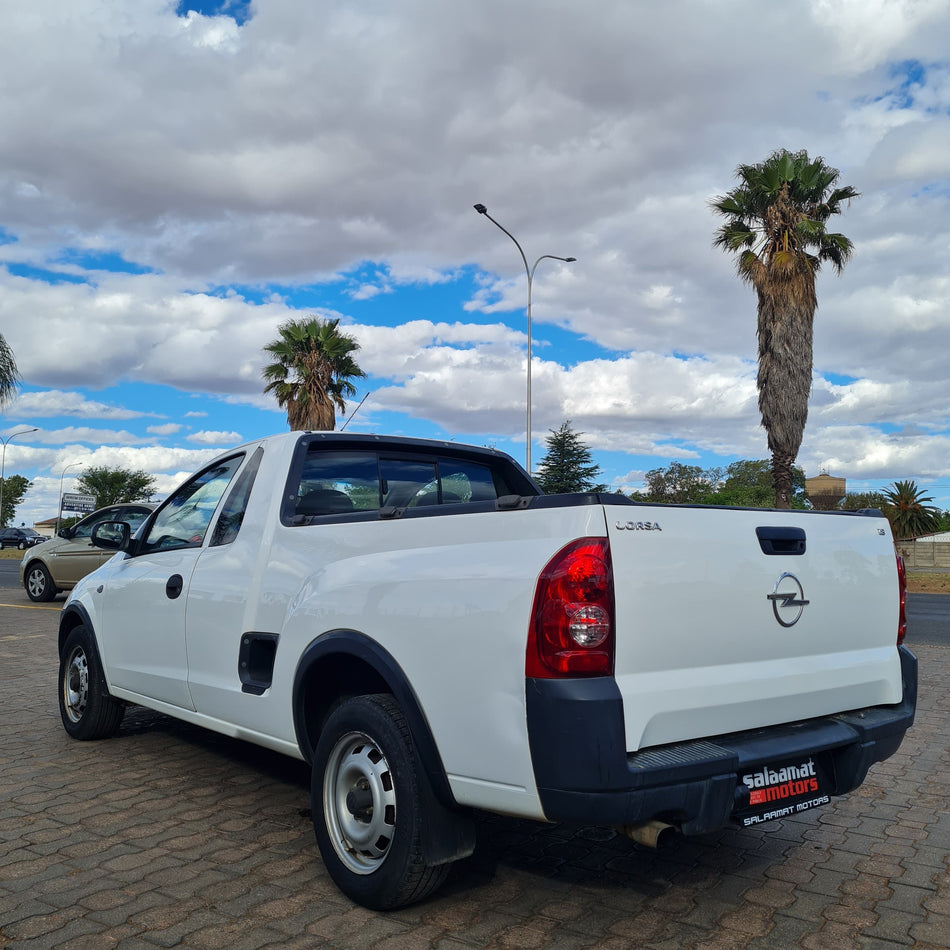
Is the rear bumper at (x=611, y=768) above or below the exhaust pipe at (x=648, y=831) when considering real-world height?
above

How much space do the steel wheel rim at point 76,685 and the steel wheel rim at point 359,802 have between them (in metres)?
3.04

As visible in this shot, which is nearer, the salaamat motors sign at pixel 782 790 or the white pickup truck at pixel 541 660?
the white pickup truck at pixel 541 660

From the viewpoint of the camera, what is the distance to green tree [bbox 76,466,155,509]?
271 ft

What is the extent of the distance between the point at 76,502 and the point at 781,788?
59696 mm

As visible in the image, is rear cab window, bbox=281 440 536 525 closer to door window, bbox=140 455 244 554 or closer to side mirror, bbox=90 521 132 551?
door window, bbox=140 455 244 554

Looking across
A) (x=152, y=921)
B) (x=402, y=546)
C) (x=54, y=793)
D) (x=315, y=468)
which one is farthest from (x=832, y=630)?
(x=54, y=793)

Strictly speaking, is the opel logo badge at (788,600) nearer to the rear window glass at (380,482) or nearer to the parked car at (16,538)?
the rear window glass at (380,482)

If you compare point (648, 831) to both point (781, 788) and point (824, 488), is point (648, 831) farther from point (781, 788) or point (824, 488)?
point (824, 488)

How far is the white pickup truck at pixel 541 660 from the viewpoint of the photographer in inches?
114

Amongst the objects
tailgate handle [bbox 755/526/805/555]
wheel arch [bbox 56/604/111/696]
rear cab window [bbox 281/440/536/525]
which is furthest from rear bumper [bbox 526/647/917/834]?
wheel arch [bbox 56/604/111/696]

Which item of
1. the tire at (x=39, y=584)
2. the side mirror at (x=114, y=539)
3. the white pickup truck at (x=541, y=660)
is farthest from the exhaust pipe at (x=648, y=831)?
the tire at (x=39, y=584)

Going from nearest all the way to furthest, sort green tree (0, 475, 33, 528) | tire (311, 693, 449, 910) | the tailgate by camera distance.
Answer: the tailgate, tire (311, 693, 449, 910), green tree (0, 475, 33, 528)

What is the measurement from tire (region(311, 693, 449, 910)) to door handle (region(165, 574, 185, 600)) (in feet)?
5.16

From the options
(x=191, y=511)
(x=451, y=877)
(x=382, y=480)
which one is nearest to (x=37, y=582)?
(x=191, y=511)
